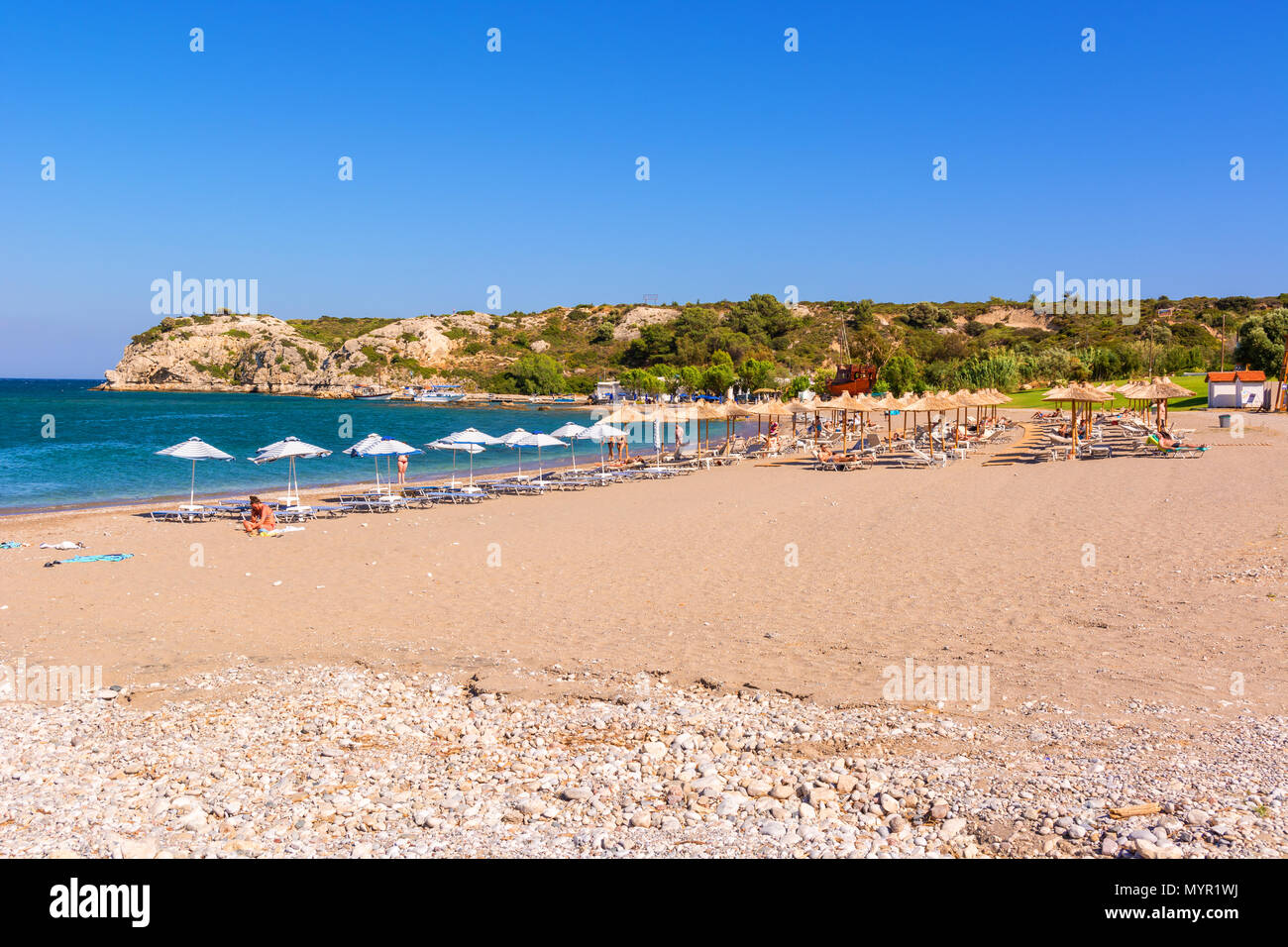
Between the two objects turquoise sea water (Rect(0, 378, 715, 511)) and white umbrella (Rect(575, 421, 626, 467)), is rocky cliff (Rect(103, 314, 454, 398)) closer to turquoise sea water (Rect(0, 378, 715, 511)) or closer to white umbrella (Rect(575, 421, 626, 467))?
turquoise sea water (Rect(0, 378, 715, 511))

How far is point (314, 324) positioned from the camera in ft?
491

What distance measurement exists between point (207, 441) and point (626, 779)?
52.9 meters

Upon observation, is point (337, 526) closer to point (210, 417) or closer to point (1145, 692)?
point (1145, 692)

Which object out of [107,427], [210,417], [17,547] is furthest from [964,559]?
[210,417]

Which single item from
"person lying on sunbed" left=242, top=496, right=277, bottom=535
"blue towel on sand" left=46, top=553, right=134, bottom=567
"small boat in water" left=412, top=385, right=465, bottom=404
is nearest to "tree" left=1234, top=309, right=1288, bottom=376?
"person lying on sunbed" left=242, top=496, right=277, bottom=535

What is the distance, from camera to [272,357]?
121 meters

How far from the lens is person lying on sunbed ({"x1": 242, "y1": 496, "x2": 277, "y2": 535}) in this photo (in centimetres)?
1518

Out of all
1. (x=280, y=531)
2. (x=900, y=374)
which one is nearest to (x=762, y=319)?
(x=900, y=374)

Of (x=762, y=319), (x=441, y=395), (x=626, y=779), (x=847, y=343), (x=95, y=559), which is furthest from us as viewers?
(x=762, y=319)

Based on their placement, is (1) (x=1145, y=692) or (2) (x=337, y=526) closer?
(1) (x=1145, y=692)

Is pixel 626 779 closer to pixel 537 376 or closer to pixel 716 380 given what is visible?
pixel 716 380

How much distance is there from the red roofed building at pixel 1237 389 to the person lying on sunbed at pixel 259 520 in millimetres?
40252

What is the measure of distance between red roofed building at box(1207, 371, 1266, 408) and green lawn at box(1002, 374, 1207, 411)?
4.09ft
